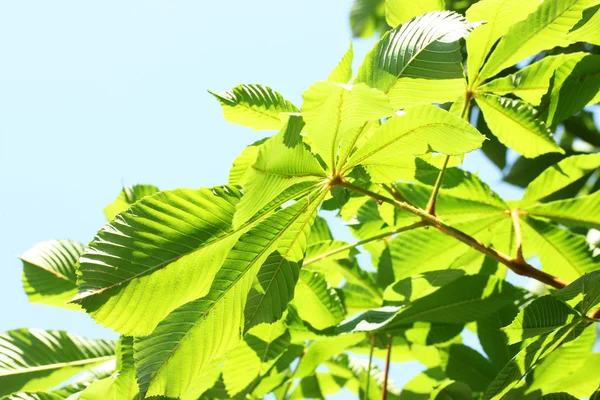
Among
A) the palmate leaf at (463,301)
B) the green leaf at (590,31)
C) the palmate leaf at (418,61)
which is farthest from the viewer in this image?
the palmate leaf at (463,301)

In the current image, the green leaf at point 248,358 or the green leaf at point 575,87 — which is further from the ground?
the green leaf at point 575,87

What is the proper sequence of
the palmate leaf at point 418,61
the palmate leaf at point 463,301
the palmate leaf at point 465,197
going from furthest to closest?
1. the palmate leaf at point 465,197
2. the palmate leaf at point 463,301
3. the palmate leaf at point 418,61

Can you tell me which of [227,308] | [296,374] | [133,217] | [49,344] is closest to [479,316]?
[296,374]

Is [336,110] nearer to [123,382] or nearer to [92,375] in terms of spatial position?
[123,382]

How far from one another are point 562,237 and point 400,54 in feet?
Result: 2.05

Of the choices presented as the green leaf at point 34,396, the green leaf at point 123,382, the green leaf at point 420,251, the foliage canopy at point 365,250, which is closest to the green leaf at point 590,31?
the foliage canopy at point 365,250

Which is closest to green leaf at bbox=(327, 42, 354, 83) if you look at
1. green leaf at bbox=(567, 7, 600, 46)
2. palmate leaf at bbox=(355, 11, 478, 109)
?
palmate leaf at bbox=(355, 11, 478, 109)

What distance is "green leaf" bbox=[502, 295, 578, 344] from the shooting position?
83 centimetres

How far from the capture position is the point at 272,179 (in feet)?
2.54

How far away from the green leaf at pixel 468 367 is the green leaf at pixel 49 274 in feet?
2.67

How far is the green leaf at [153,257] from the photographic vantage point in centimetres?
78

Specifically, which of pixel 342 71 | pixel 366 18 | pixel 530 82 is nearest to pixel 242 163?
pixel 342 71

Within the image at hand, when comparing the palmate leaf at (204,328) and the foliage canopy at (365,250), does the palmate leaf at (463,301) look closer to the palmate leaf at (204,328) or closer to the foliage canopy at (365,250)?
the foliage canopy at (365,250)

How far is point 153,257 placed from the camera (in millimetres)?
793
